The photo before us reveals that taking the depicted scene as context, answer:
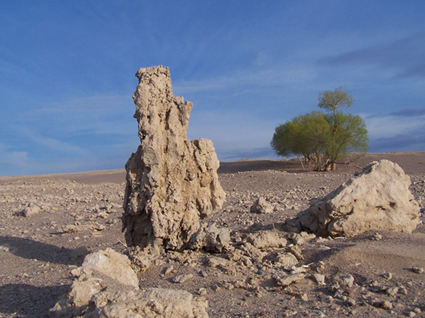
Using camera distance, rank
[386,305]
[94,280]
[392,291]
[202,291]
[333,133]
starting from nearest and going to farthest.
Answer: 1. [386,305]
2. [94,280]
3. [392,291]
4. [202,291]
5. [333,133]

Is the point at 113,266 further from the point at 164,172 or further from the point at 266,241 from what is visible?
the point at 266,241

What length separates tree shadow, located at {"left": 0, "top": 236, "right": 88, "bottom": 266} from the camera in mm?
6223

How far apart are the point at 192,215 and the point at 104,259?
5.94 ft

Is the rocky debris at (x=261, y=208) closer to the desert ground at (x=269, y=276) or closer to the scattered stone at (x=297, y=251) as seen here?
the desert ground at (x=269, y=276)

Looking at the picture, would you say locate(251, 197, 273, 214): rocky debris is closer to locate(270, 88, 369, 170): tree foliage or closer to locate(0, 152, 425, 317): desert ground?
locate(0, 152, 425, 317): desert ground

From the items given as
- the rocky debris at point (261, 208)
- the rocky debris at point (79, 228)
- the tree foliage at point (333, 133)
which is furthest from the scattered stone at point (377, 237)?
the tree foliage at point (333, 133)

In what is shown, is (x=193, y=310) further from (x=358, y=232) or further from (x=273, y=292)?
(x=358, y=232)

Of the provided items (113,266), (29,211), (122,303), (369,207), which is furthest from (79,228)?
(369,207)

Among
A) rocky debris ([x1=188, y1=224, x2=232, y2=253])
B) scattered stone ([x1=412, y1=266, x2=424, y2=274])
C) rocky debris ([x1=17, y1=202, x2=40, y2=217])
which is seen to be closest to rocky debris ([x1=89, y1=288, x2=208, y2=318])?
rocky debris ([x1=188, y1=224, x2=232, y2=253])

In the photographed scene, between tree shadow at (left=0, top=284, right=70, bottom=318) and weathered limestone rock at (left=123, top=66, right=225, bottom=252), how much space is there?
5.58 feet

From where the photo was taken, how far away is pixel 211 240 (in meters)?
A: 5.39

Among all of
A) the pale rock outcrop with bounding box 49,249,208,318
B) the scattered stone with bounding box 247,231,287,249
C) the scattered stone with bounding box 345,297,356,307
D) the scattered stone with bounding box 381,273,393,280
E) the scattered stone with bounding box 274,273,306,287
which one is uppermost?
the pale rock outcrop with bounding box 49,249,208,318

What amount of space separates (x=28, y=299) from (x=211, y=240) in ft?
8.66

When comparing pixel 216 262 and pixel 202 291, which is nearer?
pixel 202 291
